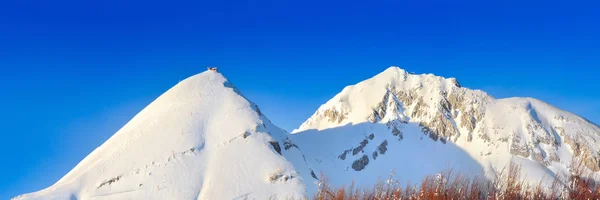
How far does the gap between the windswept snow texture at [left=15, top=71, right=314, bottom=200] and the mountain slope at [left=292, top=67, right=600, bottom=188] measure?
37.6 m

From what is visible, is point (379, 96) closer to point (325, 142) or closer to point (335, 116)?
point (335, 116)

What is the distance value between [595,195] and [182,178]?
3462 inches

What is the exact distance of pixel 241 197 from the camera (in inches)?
3499

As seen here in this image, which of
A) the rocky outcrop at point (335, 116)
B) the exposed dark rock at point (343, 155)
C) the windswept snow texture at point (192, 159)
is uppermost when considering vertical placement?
the rocky outcrop at point (335, 116)

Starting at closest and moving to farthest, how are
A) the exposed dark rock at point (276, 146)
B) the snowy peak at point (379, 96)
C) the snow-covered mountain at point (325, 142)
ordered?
the snow-covered mountain at point (325, 142), the exposed dark rock at point (276, 146), the snowy peak at point (379, 96)

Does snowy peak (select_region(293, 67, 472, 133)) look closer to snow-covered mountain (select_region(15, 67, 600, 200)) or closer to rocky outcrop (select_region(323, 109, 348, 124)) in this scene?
rocky outcrop (select_region(323, 109, 348, 124))

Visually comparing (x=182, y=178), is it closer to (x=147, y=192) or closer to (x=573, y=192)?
(x=147, y=192)

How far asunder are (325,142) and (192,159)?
70.3 metres

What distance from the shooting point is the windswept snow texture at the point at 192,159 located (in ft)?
301

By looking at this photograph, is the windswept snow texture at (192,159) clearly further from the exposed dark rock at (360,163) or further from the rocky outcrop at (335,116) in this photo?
the rocky outcrop at (335,116)

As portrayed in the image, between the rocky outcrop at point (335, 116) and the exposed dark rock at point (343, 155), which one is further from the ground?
the rocky outcrop at point (335, 116)

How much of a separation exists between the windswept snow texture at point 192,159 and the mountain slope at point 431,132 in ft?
123

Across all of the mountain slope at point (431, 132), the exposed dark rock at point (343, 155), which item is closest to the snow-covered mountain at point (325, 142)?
the mountain slope at point (431, 132)

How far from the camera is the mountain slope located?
148750 mm
